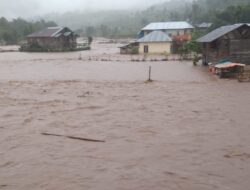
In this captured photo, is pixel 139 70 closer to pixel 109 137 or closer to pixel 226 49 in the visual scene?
pixel 226 49

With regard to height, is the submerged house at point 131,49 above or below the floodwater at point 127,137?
above

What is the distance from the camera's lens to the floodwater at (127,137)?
25.5 ft

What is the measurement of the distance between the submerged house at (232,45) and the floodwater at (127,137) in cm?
633

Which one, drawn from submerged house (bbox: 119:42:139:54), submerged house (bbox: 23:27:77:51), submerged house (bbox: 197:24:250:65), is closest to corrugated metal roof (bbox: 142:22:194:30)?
submerged house (bbox: 119:42:139:54)

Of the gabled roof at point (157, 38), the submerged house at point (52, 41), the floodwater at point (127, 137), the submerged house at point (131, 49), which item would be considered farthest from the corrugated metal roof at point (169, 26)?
the floodwater at point (127, 137)

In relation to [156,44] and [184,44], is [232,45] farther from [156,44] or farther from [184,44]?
[156,44]

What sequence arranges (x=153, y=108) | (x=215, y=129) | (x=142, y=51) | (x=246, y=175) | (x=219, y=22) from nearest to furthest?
(x=246, y=175), (x=215, y=129), (x=153, y=108), (x=142, y=51), (x=219, y=22)

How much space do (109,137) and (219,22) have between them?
53984 millimetres

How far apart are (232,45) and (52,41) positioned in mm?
37605

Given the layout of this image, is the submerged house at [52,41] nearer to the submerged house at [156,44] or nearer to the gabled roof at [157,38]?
the submerged house at [156,44]

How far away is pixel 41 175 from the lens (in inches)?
316

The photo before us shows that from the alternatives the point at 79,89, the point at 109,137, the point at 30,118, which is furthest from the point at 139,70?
the point at 109,137

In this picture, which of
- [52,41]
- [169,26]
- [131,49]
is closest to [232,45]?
[131,49]

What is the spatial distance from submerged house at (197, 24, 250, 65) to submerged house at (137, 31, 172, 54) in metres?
19.7
